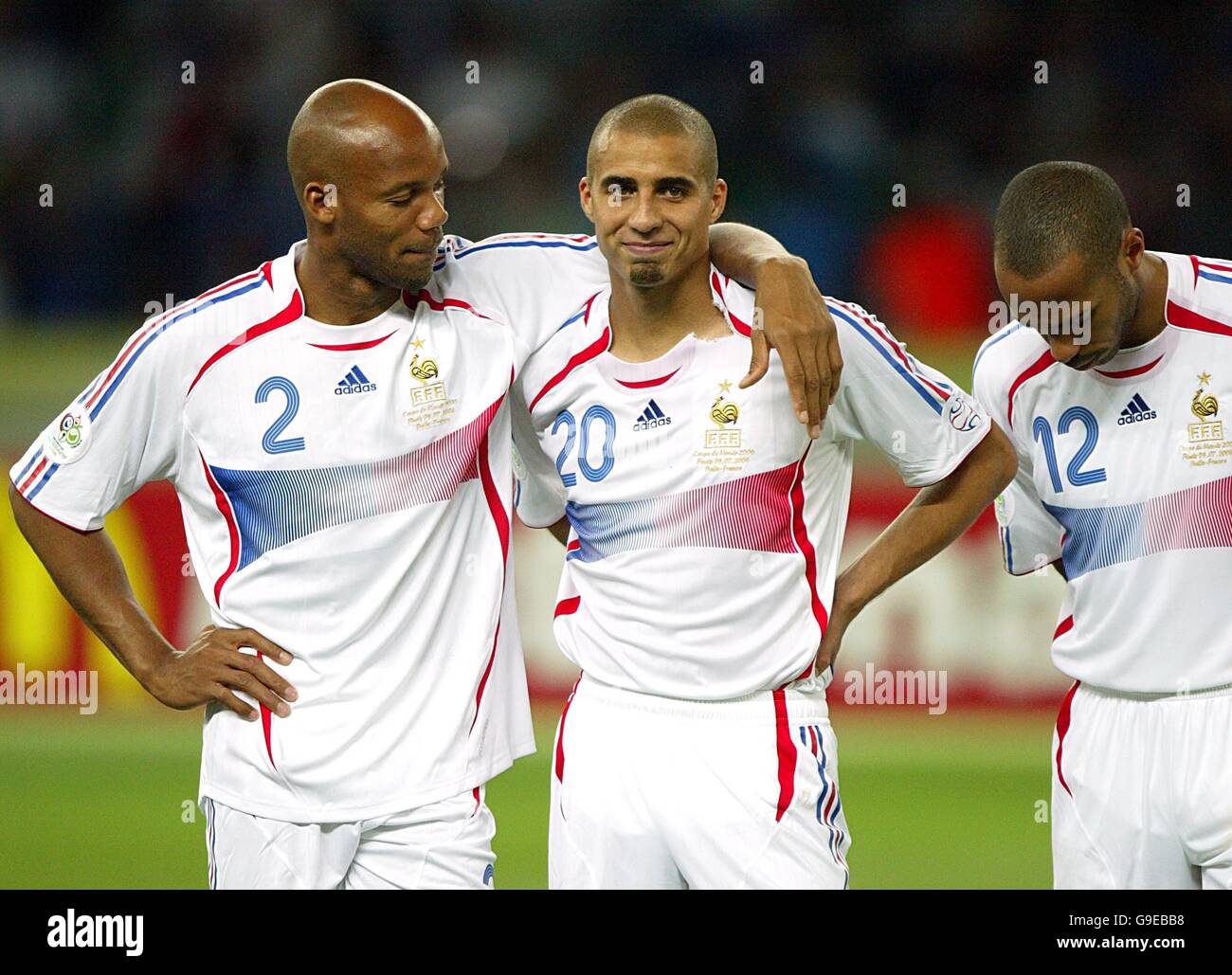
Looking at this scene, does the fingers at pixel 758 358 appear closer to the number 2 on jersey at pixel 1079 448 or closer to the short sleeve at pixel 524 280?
the short sleeve at pixel 524 280

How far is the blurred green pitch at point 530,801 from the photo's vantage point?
6.25 meters

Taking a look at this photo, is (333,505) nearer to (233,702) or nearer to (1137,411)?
(233,702)

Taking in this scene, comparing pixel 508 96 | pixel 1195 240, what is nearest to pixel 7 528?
pixel 508 96

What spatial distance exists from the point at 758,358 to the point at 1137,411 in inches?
37.0

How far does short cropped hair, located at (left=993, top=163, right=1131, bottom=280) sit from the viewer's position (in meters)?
3.56

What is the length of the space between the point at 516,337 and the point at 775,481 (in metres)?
0.69

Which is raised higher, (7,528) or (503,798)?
(7,528)

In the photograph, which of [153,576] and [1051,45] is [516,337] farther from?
[1051,45]

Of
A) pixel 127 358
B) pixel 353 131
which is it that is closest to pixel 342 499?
pixel 127 358

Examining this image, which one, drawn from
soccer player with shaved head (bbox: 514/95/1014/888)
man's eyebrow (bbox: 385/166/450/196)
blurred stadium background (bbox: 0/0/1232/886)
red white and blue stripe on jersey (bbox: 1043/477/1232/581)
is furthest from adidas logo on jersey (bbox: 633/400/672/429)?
blurred stadium background (bbox: 0/0/1232/886)

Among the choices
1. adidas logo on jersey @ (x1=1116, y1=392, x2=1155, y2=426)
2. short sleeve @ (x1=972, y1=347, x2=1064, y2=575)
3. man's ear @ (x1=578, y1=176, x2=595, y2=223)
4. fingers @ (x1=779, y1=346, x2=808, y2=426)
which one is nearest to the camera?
fingers @ (x1=779, y1=346, x2=808, y2=426)

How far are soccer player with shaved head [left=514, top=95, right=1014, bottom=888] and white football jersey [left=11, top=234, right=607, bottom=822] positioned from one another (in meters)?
0.22

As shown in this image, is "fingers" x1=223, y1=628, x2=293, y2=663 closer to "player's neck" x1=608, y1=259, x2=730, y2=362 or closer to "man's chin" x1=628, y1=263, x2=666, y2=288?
"player's neck" x1=608, y1=259, x2=730, y2=362
